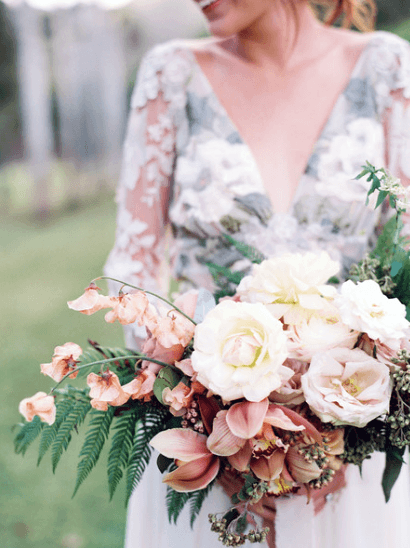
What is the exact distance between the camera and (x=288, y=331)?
0.88 meters

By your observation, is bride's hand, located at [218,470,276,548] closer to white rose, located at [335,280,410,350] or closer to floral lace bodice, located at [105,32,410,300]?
white rose, located at [335,280,410,350]

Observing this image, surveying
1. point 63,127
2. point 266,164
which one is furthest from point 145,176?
point 63,127

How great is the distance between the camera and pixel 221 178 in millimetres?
1524

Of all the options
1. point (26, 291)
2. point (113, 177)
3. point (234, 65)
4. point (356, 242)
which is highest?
point (234, 65)

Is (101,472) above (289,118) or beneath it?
beneath

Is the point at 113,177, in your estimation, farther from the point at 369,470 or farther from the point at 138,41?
the point at 369,470

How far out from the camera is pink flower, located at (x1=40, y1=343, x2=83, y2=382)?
833mm

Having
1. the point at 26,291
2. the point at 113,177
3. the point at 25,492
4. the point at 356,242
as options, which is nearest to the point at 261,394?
the point at 356,242

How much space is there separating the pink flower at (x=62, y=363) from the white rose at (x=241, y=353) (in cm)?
18

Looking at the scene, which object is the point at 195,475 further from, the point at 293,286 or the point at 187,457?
the point at 293,286

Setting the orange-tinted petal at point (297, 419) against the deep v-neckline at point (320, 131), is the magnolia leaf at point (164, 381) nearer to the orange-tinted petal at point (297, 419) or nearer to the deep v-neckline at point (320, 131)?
the orange-tinted petal at point (297, 419)

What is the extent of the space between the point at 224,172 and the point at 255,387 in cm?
85

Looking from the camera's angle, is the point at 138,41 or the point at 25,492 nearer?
the point at 25,492

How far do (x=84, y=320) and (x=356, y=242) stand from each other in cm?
457
